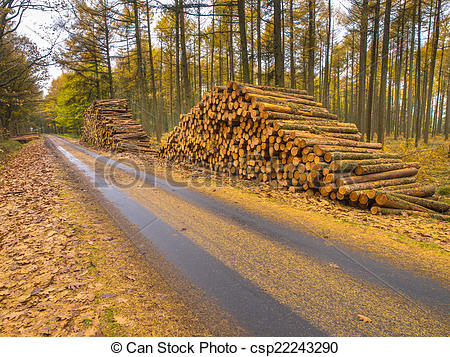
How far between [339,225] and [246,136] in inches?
158

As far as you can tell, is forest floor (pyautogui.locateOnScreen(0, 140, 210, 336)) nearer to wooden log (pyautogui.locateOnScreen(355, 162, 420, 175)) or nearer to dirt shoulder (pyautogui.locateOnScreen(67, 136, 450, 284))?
dirt shoulder (pyautogui.locateOnScreen(67, 136, 450, 284))

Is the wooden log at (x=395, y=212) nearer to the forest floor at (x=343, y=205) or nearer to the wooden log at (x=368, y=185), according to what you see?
the forest floor at (x=343, y=205)

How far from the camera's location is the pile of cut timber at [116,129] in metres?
16.4

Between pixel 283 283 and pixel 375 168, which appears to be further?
pixel 375 168

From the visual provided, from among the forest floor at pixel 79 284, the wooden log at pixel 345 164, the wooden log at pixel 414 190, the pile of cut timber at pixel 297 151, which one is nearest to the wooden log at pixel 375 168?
the pile of cut timber at pixel 297 151

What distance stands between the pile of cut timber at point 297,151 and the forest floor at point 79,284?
4280mm

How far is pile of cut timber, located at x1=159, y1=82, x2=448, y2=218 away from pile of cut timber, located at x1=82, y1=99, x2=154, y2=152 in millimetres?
8580

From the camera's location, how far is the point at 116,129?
16.9 metres

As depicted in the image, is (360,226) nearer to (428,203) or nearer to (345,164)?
(345,164)

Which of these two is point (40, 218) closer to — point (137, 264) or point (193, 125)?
point (137, 264)

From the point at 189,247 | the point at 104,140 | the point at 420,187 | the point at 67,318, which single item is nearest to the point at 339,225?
the point at 189,247

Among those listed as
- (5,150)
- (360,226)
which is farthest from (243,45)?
(5,150)

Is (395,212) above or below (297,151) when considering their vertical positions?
below

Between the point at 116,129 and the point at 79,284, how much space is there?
16324 mm
